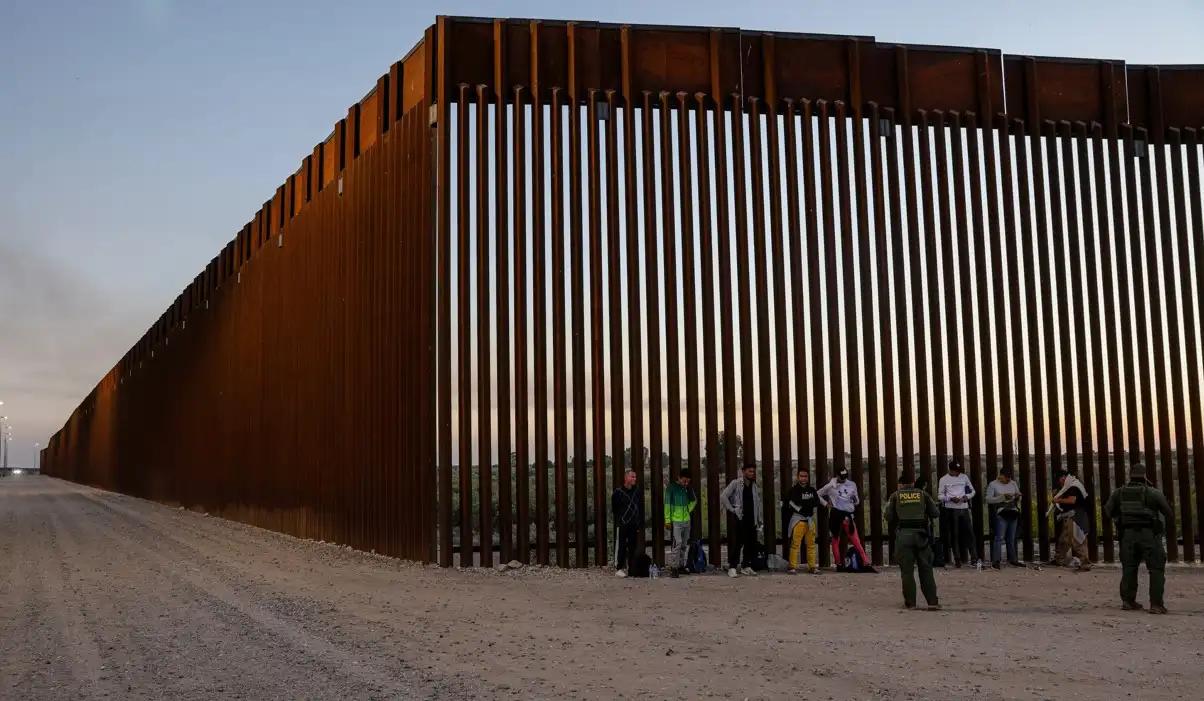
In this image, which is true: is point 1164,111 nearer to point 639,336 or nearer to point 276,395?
point 639,336

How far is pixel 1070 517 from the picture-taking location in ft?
57.4

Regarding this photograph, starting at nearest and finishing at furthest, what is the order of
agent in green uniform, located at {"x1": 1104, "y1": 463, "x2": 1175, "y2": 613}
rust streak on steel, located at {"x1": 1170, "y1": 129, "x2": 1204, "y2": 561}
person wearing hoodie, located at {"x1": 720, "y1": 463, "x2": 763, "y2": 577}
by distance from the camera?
1. agent in green uniform, located at {"x1": 1104, "y1": 463, "x2": 1175, "y2": 613}
2. person wearing hoodie, located at {"x1": 720, "y1": 463, "x2": 763, "y2": 577}
3. rust streak on steel, located at {"x1": 1170, "y1": 129, "x2": 1204, "y2": 561}

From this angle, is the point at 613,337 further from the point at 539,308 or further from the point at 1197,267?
Answer: the point at 1197,267

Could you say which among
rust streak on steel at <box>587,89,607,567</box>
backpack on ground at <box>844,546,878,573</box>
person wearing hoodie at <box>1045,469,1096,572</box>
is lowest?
backpack on ground at <box>844,546,878,573</box>

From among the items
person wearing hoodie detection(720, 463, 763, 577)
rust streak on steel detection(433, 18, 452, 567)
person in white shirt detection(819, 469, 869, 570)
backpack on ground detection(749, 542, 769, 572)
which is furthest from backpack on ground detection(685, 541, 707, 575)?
rust streak on steel detection(433, 18, 452, 567)

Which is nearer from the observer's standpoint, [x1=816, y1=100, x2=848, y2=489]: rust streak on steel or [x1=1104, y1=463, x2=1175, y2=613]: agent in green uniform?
[x1=1104, y1=463, x2=1175, y2=613]: agent in green uniform

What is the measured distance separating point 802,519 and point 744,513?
3.05 feet

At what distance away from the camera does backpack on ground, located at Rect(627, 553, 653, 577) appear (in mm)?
15297

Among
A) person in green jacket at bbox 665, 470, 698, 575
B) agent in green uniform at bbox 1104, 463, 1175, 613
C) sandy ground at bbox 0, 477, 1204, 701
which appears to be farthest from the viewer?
person in green jacket at bbox 665, 470, 698, 575

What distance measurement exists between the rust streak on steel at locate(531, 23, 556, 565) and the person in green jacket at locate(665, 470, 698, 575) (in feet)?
6.21

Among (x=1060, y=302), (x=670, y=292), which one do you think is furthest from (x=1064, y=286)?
(x=670, y=292)

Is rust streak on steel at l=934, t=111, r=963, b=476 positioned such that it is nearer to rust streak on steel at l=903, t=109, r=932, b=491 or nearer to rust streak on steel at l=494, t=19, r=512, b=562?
rust streak on steel at l=903, t=109, r=932, b=491

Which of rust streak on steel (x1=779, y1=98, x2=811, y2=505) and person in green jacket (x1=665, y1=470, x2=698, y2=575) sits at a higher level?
rust streak on steel (x1=779, y1=98, x2=811, y2=505)

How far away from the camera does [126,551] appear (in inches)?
752
